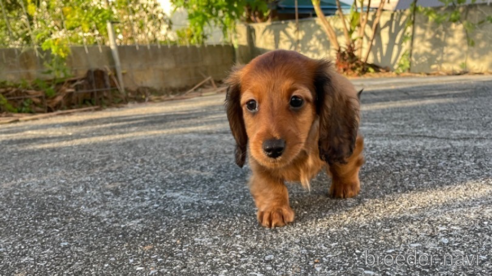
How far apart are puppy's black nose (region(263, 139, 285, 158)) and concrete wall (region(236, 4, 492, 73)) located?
7600 mm

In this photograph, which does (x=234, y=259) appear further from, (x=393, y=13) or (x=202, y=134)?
(x=393, y=13)

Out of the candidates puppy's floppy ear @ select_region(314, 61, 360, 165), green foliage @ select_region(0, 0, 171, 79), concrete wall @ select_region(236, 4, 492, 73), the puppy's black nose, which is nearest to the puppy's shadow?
puppy's floppy ear @ select_region(314, 61, 360, 165)

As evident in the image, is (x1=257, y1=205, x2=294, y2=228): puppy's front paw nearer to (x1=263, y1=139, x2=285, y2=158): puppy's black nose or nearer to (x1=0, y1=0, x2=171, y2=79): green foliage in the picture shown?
(x1=263, y1=139, x2=285, y2=158): puppy's black nose

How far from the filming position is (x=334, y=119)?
1.53 m

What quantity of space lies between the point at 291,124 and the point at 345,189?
443mm

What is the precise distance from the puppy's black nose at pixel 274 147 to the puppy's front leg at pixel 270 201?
227 mm

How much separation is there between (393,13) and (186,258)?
8.40 meters

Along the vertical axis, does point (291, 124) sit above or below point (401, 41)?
below

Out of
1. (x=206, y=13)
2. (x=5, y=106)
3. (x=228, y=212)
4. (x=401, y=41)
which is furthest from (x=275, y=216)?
(x=401, y=41)

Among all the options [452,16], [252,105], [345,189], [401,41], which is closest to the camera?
[252,105]

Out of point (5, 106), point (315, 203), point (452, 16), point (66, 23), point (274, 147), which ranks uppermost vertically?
point (66, 23)

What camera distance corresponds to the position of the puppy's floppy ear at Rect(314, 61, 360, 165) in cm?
152

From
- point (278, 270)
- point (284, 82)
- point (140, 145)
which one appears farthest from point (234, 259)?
point (140, 145)

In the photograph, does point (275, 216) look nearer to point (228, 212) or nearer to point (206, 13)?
point (228, 212)
